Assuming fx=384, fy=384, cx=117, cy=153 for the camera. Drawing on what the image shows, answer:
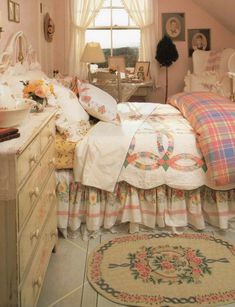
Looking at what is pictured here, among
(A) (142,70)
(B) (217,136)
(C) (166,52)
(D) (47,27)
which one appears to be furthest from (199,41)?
(B) (217,136)

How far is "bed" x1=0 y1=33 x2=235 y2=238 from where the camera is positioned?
95.7 inches

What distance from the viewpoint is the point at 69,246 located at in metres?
2.41

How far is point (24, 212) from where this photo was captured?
1.43 meters

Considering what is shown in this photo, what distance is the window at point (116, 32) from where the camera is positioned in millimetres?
5570

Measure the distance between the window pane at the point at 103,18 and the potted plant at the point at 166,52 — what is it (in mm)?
844

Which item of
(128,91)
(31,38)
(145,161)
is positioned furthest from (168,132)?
(128,91)

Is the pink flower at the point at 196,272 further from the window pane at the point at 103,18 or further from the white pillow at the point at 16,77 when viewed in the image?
the window pane at the point at 103,18

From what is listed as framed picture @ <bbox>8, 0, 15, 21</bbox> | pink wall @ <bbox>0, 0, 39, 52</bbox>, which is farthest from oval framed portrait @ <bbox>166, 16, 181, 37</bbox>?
framed picture @ <bbox>8, 0, 15, 21</bbox>

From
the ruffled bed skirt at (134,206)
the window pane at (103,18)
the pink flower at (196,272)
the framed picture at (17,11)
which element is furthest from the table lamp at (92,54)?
the pink flower at (196,272)

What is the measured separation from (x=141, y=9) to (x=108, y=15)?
50 cm

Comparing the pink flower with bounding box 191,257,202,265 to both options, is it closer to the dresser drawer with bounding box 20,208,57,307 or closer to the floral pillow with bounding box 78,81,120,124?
the dresser drawer with bounding box 20,208,57,307

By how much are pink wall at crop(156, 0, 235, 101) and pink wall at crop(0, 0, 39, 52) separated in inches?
81.9

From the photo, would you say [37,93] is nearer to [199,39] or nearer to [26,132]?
[26,132]

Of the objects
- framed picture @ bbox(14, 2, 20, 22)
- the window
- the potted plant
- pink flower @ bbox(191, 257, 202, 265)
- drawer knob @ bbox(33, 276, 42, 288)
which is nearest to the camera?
drawer knob @ bbox(33, 276, 42, 288)
